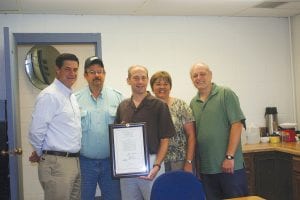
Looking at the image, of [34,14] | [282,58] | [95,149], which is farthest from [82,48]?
[282,58]

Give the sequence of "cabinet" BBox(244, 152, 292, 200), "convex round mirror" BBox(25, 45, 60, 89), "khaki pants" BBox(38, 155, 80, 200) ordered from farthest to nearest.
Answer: "convex round mirror" BBox(25, 45, 60, 89)
"cabinet" BBox(244, 152, 292, 200)
"khaki pants" BBox(38, 155, 80, 200)

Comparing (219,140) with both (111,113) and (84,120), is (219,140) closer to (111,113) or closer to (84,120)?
(111,113)

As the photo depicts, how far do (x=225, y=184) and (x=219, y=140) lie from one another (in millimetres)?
359

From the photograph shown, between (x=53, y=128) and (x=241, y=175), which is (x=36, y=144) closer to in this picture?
(x=53, y=128)

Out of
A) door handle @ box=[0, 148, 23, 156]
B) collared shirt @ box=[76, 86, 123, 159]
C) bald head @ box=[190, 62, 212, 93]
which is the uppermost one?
bald head @ box=[190, 62, 212, 93]

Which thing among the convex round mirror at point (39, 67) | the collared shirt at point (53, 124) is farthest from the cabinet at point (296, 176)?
the convex round mirror at point (39, 67)

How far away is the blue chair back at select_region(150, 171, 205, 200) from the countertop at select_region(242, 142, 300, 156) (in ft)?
6.58

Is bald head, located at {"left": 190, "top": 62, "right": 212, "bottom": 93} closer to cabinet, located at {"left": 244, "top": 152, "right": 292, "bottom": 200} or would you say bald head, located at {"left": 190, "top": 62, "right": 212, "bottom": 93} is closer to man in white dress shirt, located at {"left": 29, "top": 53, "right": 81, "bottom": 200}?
man in white dress shirt, located at {"left": 29, "top": 53, "right": 81, "bottom": 200}

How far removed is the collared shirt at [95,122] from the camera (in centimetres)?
284

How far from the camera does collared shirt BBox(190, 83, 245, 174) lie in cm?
302

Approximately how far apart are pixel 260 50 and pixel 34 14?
2.86m

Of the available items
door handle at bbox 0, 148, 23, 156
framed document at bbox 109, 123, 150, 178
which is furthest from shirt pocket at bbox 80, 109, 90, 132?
door handle at bbox 0, 148, 23, 156

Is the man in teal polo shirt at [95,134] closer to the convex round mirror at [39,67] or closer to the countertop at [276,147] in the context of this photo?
the convex round mirror at [39,67]

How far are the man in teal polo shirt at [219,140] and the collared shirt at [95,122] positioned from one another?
2.52ft
